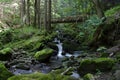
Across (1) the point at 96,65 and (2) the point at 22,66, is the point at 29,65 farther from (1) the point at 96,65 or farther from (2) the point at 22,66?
(1) the point at 96,65

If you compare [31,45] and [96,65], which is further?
[31,45]

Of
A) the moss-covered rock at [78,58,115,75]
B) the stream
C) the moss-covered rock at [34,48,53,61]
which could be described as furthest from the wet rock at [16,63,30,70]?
the moss-covered rock at [78,58,115,75]

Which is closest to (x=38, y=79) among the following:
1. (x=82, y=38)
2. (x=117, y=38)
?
(x=117, y=38)

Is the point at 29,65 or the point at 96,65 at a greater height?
the point at 96,65

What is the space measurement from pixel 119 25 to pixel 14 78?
915cm

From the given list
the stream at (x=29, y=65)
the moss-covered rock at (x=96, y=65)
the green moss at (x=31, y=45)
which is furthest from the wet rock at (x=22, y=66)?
the green moss at (x=31, y=45)

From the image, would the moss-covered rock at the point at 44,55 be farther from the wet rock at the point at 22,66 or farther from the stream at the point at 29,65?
the wet rock at the point at 22,66

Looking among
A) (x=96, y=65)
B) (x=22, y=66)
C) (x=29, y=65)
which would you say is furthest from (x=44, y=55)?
(x=96, y=65)

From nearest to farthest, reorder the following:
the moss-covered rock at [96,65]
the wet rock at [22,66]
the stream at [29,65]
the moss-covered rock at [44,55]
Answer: the moss-covered rock at [96,65] → the stream at [29,65] → the wet rock at [22,66] → the moss-covered rock at [44,55]

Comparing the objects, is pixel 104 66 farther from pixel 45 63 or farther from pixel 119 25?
pixel 119 25

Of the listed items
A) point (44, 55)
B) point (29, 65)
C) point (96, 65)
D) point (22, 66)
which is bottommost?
point (29, 65)

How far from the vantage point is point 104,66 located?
9367 millimetres

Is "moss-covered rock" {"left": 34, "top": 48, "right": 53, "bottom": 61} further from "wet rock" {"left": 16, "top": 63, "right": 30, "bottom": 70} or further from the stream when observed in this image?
"wet rock" {"left": 16, "top": 63, "right": 30, "bottom": 70}

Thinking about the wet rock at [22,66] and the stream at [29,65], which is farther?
the wet rock at [22,66]
